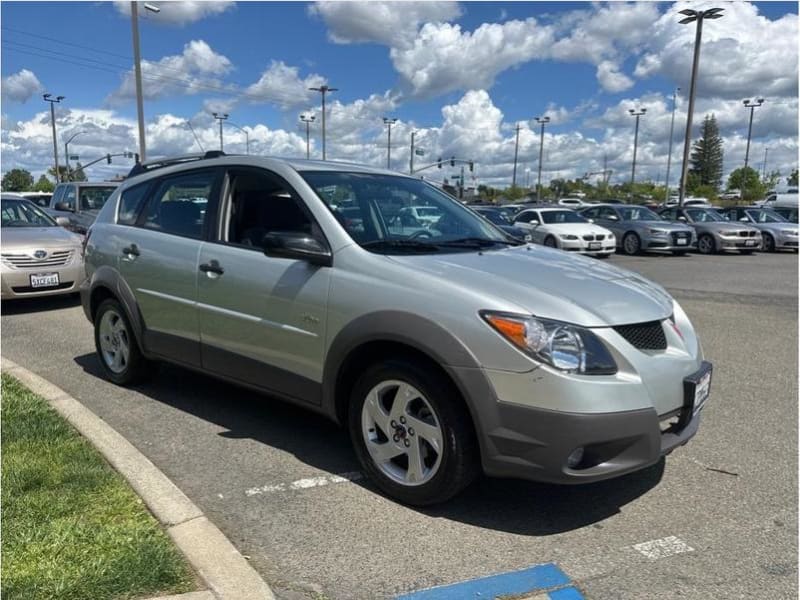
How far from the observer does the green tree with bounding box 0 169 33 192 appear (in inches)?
3369

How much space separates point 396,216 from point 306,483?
1689 millimetres

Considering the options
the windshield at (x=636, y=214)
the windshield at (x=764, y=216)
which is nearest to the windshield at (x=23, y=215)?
the windshield at (x=636, y=214)

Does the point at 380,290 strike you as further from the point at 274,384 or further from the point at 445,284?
the point at 274,384

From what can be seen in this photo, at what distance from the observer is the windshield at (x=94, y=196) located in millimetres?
15273

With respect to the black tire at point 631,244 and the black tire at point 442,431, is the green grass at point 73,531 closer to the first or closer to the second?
the black tire at point 442,431

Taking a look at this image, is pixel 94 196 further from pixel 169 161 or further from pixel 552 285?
pixel 552 285

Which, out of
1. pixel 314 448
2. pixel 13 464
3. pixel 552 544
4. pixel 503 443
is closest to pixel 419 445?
pixel 503 443

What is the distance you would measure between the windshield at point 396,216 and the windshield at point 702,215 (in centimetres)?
1984

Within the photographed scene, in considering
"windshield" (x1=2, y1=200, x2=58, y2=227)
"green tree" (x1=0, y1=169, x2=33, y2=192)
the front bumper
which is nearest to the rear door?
the front bumper

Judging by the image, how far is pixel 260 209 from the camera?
14.1 ft

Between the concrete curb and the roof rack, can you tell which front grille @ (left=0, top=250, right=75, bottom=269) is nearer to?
the roof rack

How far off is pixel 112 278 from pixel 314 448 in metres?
2.27

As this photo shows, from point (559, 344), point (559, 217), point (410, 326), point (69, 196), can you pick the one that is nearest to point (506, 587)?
point (559, 344)

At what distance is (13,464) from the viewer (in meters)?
3.63
